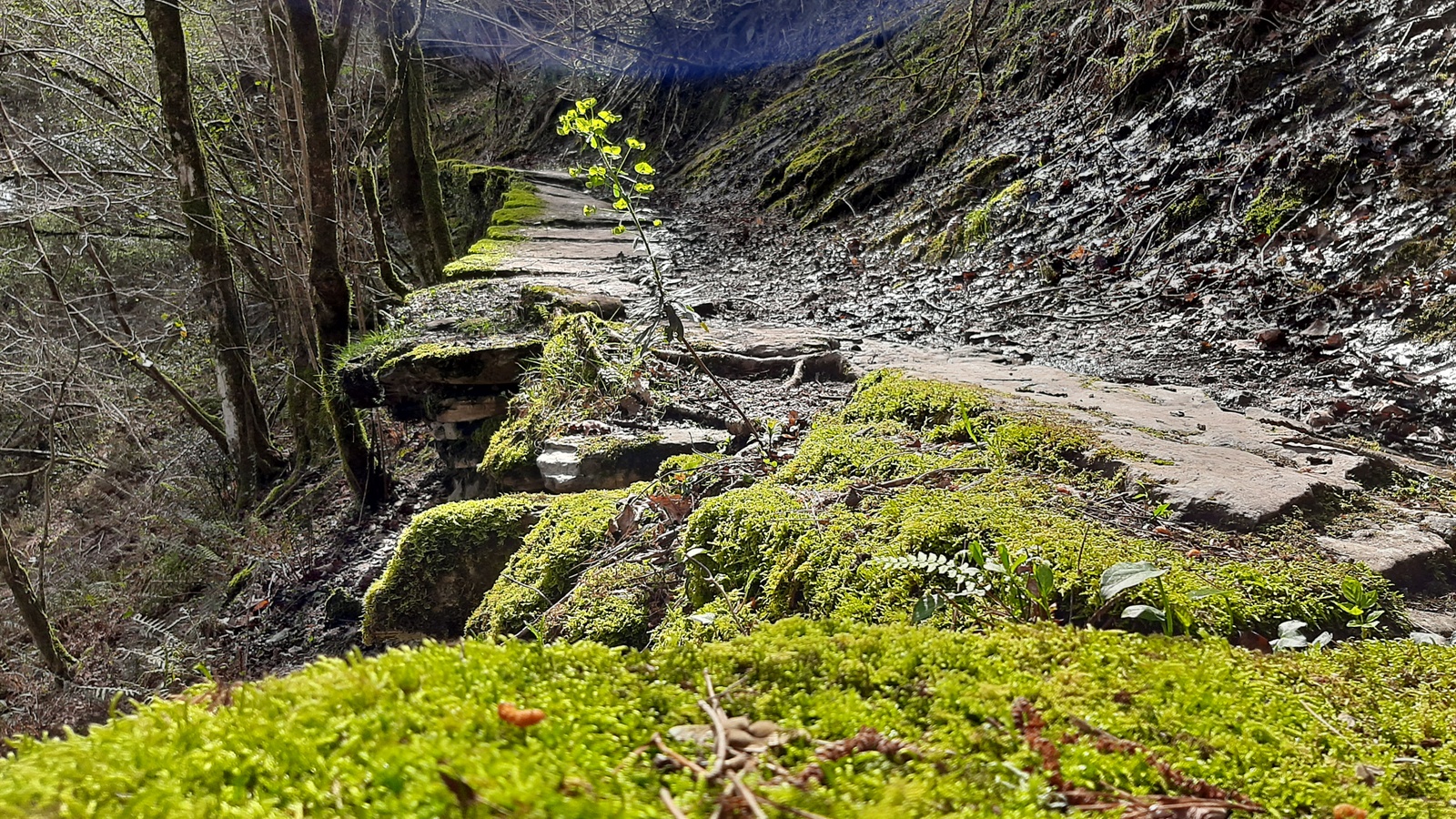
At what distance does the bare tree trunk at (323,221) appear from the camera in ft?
17.0

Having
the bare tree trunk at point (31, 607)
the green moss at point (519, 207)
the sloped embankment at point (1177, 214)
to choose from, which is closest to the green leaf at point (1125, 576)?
the sloped embankment at point (1177, 214)

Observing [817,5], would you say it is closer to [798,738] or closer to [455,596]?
[455,596]

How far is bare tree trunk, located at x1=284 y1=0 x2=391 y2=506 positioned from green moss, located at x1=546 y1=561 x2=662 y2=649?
363cm

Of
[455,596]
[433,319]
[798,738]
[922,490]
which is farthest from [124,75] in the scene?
[798,738]

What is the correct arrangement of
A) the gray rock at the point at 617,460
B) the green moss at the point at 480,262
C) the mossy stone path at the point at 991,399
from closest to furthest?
the mossy stone path at the point at 991,399, the gray rock at the point at 617,460, the green moss at the point at 480,262

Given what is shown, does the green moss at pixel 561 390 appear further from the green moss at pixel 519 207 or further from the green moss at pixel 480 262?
the green moss at pixel 519 207

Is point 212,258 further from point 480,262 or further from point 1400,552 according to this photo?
point 1400,552

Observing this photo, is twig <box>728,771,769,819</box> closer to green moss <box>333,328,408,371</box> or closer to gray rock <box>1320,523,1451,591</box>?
gray rock <box>1320,523,1451,591</box>

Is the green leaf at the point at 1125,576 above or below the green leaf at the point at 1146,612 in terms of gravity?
above

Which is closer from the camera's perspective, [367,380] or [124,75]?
[367,380]

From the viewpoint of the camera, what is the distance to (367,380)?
4453 mm

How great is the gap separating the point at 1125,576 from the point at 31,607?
23.8 feet

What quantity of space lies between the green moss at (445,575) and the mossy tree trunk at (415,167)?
5.88m

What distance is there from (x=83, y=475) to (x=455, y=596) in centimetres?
1256
